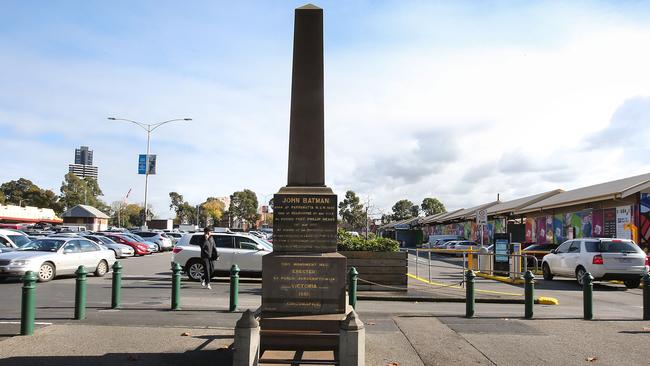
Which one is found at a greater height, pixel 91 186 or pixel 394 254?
pixel 91 186

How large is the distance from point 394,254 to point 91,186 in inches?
5508

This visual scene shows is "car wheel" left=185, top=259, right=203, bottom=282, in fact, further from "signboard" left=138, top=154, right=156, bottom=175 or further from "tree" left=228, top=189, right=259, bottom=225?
"tree" left=228, top=189, right=259, bottom=225

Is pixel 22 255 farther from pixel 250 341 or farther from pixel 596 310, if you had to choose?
pixel 596 310

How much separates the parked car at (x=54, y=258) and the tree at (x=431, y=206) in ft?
457

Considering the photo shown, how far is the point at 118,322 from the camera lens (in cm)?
966

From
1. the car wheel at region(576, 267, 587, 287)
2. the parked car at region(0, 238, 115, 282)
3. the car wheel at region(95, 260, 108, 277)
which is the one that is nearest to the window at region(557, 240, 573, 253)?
the car wheel at region(576, 267, 587, 287)

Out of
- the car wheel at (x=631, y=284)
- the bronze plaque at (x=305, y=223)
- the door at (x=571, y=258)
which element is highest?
the bronze plaque at (x=305, y=223)

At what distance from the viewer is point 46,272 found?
17.1 meters

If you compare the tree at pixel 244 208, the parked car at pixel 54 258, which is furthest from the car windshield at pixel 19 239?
the tree at pixel 244 208

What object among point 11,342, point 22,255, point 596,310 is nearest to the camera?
point 11,342

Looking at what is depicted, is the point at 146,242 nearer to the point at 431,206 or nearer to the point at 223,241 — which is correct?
the point at 223,241

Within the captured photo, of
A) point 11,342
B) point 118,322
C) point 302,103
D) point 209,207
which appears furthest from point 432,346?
point 209,207

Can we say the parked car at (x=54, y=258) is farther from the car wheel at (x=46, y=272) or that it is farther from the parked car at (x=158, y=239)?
the parked car at (x=158, y=239)

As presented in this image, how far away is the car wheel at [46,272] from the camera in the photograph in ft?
55.6
